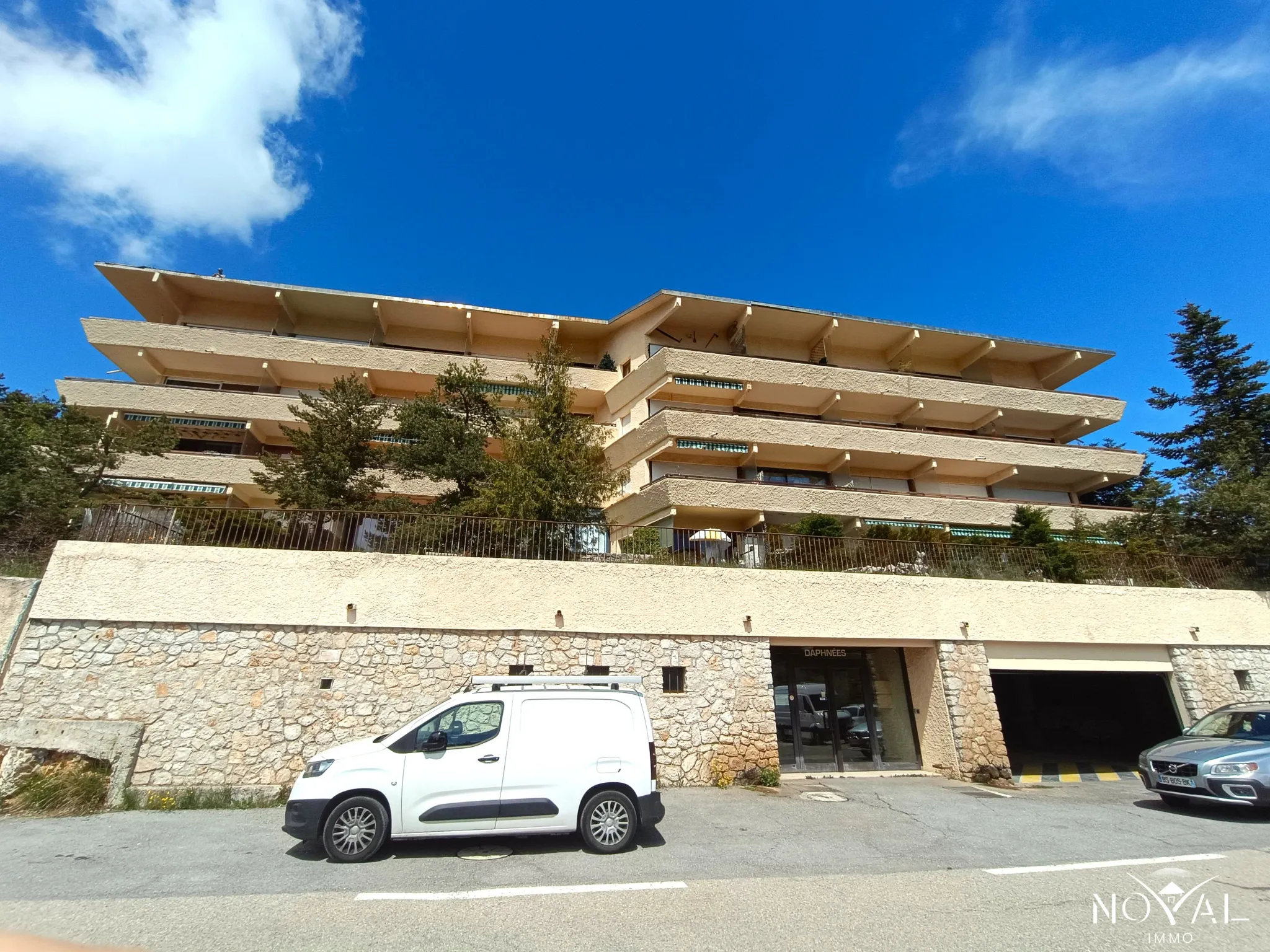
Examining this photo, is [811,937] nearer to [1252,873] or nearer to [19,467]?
[1252,873]

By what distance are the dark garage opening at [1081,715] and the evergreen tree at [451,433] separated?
16.0 metres

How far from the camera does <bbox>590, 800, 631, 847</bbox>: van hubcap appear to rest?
22.8ft

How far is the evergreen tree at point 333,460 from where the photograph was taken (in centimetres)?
1538

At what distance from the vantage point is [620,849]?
22.9 ft

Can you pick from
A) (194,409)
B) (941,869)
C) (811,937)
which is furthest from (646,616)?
(194,409)

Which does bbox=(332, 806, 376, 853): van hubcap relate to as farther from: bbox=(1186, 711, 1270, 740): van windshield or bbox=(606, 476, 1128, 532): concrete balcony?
bbox=(606, 476, 1128, 532): concrete balcony

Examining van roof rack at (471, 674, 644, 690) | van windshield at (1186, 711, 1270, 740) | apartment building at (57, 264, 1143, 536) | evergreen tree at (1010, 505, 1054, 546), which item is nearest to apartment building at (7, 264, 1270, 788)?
apartment building at (57, 264, 1143, 536)

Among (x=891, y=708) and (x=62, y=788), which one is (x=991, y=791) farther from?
(x=62, y=788)

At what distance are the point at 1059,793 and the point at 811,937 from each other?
34.0 feet

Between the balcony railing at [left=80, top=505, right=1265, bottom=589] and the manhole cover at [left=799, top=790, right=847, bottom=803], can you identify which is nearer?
the manhole cover at [left=799, top=790, right=847, bottom=803]

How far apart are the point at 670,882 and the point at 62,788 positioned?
9440 mm

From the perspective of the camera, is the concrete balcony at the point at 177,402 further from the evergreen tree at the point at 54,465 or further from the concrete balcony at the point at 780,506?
the concrete balcony at the point at 780,506

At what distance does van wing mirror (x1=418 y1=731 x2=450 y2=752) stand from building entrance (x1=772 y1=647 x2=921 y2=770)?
7931 millimetres

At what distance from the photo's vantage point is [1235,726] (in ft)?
33.4
